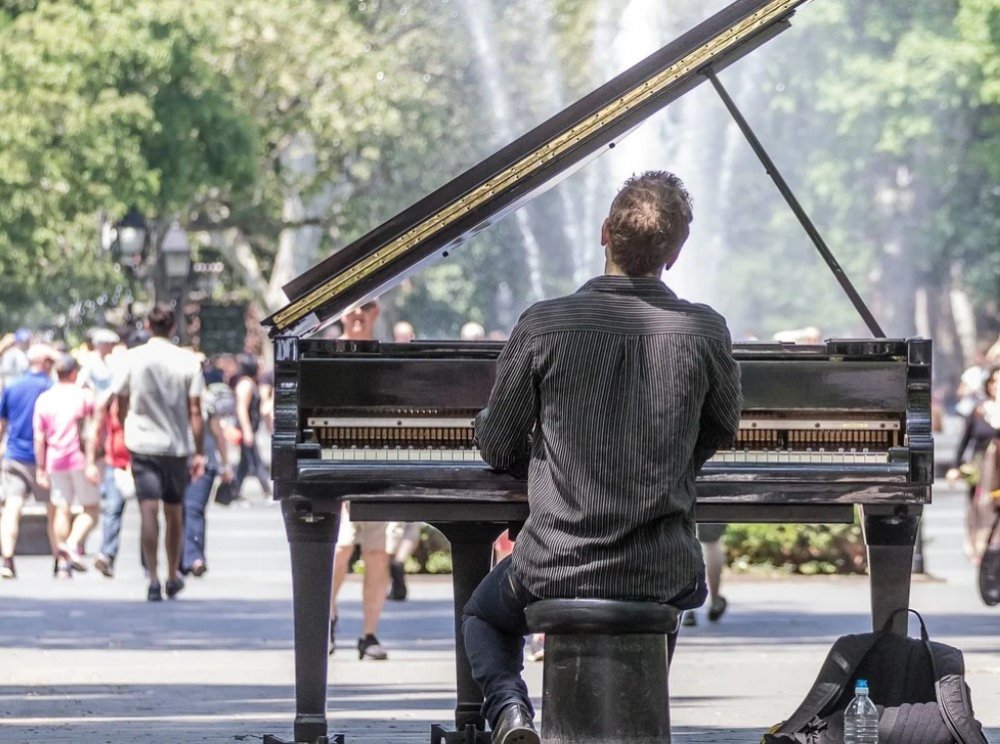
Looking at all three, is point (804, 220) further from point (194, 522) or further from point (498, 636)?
point (194, 522)

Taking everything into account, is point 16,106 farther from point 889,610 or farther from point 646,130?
point 889,610

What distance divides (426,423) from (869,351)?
1.61 metres

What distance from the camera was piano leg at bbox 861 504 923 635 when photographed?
8.15 metres

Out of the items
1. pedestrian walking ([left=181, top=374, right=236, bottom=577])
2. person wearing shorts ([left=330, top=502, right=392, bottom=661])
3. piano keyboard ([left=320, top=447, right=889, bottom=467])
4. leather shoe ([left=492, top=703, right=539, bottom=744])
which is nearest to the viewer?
leather shoe ([left=492, top=703, right=539, bottom=744])

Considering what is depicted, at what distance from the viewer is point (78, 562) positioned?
58.2 feet

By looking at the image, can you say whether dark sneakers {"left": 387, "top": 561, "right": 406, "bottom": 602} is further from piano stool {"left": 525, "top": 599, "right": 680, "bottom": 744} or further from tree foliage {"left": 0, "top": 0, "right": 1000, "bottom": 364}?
tree foliage {"left": 0, "top": 0, "right": 1000, "bottom": 364}

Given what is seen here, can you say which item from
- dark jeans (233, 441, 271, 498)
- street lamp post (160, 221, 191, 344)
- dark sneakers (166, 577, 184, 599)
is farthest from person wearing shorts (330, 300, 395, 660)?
street lamp post (160, 221, 191, 344)

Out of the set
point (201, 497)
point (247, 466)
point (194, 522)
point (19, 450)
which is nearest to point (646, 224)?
point (194, 522)

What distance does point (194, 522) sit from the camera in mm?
16703

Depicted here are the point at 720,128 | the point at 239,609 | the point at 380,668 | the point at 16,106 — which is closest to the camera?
the point at 380,668

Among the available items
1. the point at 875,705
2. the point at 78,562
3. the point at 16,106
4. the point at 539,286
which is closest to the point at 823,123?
the point at 539,286

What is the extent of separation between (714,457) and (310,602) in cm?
148

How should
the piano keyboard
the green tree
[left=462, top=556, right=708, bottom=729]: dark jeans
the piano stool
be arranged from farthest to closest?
the green tree → the piano keyboard → [left=462, top=556, right=708, bottom=729]: dark jeans → the piano stool

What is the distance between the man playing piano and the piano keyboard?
1.22 m
